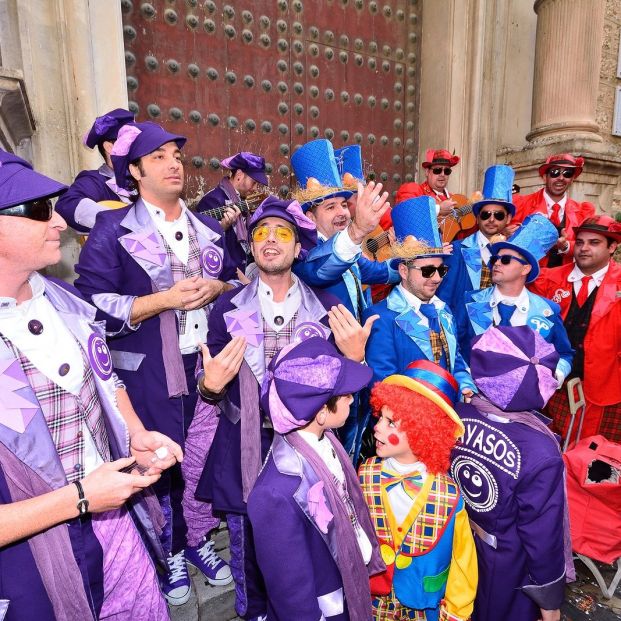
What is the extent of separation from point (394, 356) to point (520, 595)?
127 centimetres

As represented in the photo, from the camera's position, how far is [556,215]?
15.4ft

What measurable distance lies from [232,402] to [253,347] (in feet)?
1.01

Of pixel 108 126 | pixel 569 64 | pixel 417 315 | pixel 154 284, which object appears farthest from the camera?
pixel 569 64

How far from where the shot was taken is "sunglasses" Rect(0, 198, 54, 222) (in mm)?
1319

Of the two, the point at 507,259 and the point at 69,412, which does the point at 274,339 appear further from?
the point at 507,259

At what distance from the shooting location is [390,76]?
577 centimetres

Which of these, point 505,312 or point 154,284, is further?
point 505,312

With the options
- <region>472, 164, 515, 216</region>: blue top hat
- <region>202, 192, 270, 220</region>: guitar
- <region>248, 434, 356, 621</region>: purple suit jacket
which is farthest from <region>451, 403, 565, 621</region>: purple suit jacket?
<region>472, 164, 515, 216</region>: blue top hat

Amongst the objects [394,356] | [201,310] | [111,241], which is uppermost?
[111,241]

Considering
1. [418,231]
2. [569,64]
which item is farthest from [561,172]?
[418,231]

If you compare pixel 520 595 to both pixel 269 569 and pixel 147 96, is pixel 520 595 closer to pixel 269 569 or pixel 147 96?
pixel 269 569

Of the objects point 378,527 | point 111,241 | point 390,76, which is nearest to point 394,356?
point 378,527

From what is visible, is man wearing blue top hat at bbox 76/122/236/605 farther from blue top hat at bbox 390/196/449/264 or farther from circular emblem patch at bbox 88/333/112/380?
blue top hat at bbox 390/196/449/264

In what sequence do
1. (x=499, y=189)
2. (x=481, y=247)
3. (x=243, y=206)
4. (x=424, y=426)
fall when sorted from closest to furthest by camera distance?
(x=424, y=426)
(x=243, y=206)
(x=481, y=247)
(x=499, y=189)
